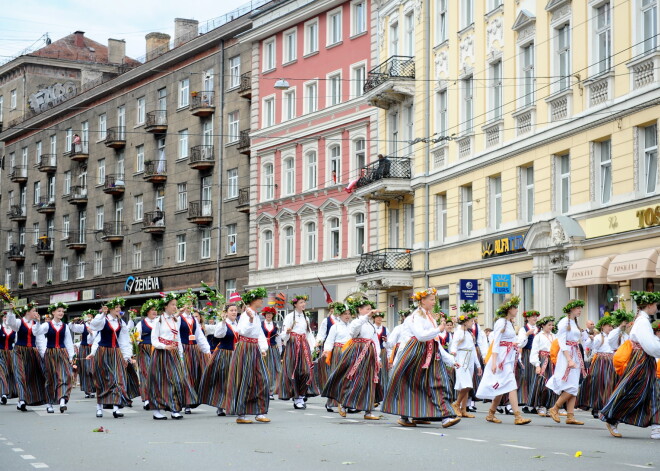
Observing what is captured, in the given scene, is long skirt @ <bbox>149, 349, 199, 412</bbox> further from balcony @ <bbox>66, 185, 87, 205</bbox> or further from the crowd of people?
balcony @ <bbox>66, 185, 87, 205</bbox>

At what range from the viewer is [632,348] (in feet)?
51.9

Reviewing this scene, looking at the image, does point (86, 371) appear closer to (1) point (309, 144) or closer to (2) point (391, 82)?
(2) point (391, 82)

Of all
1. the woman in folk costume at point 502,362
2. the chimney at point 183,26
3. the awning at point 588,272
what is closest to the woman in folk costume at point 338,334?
the woman in folk costume at point 502,362

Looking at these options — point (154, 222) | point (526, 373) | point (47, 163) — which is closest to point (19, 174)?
point (47, 163)

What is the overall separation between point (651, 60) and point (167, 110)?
36719mm

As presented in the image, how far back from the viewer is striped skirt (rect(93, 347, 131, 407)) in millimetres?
20297

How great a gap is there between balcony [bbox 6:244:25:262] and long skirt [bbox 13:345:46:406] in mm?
58000

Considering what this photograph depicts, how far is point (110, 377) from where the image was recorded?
20.4 m

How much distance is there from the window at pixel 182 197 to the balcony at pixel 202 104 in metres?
3.66

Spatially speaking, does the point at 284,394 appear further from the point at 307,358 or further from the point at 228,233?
the point at 228,233

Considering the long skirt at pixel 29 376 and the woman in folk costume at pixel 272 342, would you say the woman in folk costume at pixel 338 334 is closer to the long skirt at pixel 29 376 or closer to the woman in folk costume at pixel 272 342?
the woman in folk costume at pixel 272 342

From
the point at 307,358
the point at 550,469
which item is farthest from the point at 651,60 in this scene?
the point at 550,469

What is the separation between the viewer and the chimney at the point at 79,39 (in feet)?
279

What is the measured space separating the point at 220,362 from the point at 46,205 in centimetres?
5782
